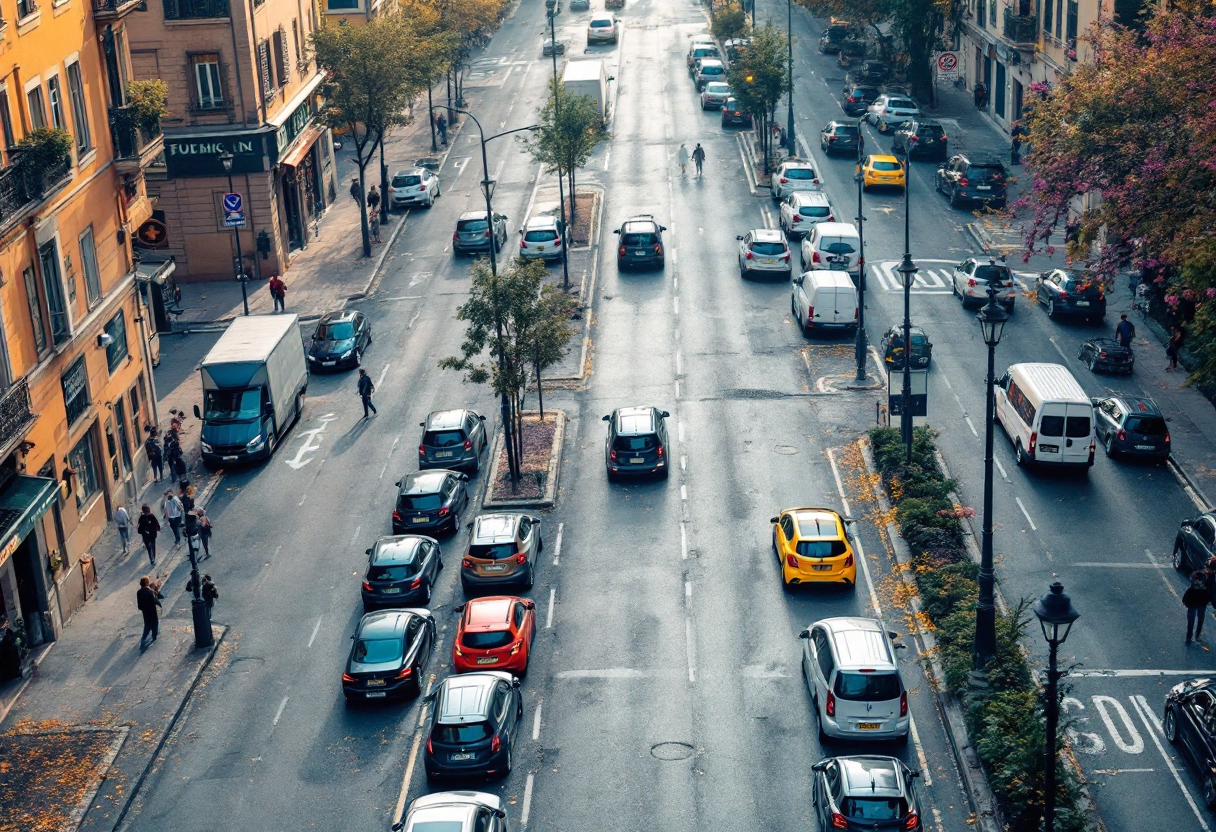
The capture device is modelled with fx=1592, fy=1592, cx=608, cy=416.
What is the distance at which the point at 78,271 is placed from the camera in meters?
44.6

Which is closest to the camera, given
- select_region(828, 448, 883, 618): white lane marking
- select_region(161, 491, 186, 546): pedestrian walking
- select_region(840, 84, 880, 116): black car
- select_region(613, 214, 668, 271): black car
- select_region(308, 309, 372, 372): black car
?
select_region(828, 448, 883, 618): white lane marking

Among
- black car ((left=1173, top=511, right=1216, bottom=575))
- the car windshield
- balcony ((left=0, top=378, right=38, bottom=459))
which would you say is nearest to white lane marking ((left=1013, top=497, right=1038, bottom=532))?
black car ((left=1173, top=511, right=1216, bottom=575))

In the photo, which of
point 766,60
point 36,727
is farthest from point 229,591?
point 766,60

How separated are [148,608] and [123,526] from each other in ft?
20.4

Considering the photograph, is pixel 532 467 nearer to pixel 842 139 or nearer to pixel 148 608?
pixel 148 608

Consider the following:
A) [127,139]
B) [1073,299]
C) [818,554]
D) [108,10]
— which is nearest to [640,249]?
[1073,299]

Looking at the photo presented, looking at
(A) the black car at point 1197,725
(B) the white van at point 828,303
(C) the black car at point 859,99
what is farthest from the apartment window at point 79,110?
(C) the black car at point 859,99

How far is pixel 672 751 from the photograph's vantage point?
32438mm

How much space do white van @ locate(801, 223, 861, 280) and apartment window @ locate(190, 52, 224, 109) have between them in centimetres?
2544

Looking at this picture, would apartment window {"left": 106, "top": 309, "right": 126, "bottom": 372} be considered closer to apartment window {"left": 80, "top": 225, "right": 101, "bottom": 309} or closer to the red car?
apartment window {"left": 80, "top": 225, "right": 101, "bottom": 309}

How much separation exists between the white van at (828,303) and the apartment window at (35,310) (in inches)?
1064

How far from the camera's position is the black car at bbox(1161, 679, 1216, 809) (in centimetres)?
2969

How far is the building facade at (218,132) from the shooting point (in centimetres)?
6525

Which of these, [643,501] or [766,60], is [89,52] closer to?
[643,501]
